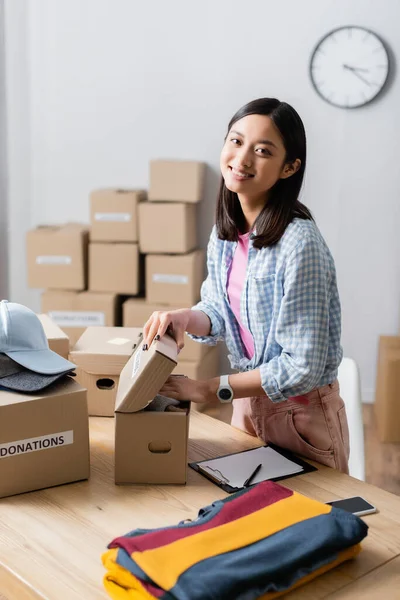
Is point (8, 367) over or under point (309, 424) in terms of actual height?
over

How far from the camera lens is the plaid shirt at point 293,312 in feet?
4.84

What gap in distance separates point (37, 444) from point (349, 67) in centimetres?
306

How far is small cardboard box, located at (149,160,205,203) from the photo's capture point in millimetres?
3744

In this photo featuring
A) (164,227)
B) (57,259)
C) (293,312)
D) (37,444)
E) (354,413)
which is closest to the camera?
(37,444)

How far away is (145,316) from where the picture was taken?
379 centimetres

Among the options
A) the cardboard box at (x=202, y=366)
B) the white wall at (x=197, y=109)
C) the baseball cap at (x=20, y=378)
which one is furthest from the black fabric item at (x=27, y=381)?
the white wall at (x=197, y=109)

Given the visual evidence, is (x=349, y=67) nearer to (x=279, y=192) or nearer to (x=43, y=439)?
(x=279, y=192)

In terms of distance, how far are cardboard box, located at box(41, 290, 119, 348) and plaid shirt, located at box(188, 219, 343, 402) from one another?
2.26m

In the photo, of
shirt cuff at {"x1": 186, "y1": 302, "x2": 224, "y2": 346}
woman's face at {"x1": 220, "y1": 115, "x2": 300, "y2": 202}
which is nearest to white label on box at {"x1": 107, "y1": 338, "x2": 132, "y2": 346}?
shirt cuff at {"x1": 186, "y1": 302, "x2": 224, "y2": 346}

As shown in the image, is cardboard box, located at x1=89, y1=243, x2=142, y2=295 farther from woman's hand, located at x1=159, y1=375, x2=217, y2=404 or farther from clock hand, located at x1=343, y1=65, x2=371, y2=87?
woman's hand, located at x1=159, y1=375, x2=217, y2=404

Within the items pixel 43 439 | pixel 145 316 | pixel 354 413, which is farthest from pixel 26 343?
pixel 145 316

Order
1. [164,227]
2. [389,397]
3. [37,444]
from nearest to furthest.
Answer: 1. [37,444]
2. [389,397]
3. [164,227]

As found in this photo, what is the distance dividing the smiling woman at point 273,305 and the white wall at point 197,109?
2.38 m

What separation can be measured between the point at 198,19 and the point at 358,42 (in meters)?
0.86
